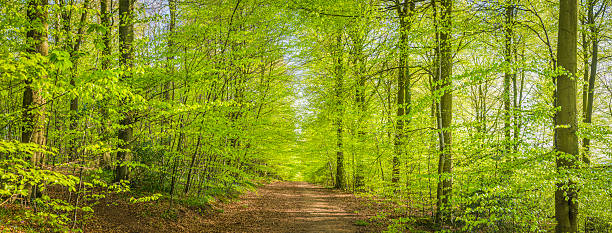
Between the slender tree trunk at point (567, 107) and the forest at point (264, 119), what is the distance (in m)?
0.03

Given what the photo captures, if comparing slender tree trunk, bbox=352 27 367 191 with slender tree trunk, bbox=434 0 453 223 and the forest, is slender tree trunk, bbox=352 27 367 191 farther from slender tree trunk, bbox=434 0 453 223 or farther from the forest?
slender tree trunk, bbox=434 0 453 223

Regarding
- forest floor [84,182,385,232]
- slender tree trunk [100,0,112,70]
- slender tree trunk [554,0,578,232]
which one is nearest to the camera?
slender tree trunk [100,0,112,70]

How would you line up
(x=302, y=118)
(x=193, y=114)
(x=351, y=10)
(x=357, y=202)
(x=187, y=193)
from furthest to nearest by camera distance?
(x=302, y=118) < (x=357, y=202) < (x=187, y=193) < (x=351, y=10) < (x=193, y=114)

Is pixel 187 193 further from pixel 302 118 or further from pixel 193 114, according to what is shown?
pixel 302 118

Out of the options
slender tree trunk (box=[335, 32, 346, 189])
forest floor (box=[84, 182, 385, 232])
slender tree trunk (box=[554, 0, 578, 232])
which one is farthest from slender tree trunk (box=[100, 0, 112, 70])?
slender tree trunk (box=[554, 0, 578, 232])

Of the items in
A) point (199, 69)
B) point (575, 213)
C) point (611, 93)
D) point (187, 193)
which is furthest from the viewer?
point (611, 93)

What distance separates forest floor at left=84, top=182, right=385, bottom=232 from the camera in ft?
24.4

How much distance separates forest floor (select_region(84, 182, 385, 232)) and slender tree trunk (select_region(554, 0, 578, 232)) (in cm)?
405

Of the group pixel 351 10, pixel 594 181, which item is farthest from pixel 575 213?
pixel 351 10

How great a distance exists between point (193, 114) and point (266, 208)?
5.85 meters

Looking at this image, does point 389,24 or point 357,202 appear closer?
point 389,24

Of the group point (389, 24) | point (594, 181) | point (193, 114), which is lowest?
point (594, 181)

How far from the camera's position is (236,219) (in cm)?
1010

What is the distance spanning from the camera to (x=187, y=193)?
10648mm
